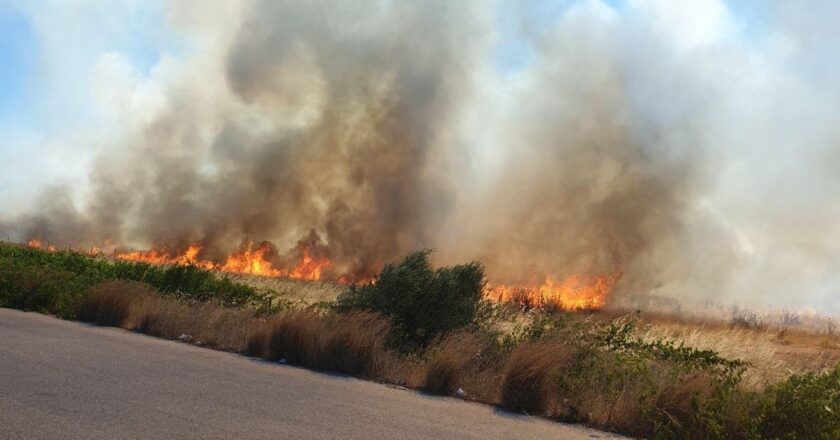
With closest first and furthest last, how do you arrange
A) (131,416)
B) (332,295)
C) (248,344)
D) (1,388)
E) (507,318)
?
(131,416), (1,388), (248,344), (507,318), (332,295)

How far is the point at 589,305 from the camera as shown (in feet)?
131

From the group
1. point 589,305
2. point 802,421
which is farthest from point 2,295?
point 589,305

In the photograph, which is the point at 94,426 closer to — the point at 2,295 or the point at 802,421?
the point at 802,421

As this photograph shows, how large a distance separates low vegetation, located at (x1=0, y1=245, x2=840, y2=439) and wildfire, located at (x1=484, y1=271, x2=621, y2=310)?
85.0 ft

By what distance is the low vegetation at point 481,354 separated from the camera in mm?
7023

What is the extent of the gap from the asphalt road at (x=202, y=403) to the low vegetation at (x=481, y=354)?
0.56 meters

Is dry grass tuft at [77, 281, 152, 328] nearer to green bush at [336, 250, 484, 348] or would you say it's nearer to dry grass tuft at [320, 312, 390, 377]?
green bush at [336, 250, 484, 348]

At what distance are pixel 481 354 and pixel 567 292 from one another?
34143 mm

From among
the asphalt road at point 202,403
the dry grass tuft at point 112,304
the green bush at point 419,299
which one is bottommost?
the asphalt road at point 202,403

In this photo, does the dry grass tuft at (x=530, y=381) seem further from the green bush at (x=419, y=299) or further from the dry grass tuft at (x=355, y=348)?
the green bush at (x=419, y=299)

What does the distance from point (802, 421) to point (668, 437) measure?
1.35 metres

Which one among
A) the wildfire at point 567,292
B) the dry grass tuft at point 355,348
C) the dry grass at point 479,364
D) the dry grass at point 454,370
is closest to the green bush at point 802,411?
the dry grass at point 479,364

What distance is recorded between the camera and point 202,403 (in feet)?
22.3

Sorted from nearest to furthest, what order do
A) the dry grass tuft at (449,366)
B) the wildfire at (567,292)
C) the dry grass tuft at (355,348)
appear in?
the dry grass tuft at (449,366) → the dry grass tuft at (355,348) → the wildfire at (567,292)
